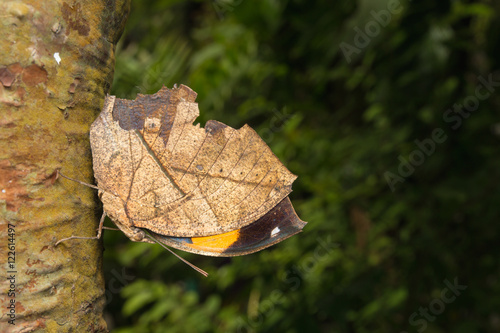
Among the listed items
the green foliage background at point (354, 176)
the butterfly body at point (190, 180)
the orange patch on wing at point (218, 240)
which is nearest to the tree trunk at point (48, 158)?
the butterfly body at point (190, 180)

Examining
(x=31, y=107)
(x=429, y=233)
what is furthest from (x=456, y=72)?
(x=31, y=107)

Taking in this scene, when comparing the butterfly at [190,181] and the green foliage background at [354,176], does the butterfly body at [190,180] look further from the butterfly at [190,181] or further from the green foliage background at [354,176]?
the green foliage background at [354,176]

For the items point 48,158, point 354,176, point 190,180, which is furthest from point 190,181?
point 354,176

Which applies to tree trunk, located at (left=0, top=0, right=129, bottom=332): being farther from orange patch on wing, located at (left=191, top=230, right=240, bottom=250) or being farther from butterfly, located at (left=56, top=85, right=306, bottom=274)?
orange patch on wing, located at (left=191, top=230, right=240, bottom=250)

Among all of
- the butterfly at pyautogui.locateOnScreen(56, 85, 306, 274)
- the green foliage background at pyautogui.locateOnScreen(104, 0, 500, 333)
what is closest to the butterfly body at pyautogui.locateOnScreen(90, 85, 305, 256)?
the butterfly at pyautogui.locateOnScreen(56, 85, 306, 274)

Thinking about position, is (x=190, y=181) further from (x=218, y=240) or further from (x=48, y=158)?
(x=48, y=158)
